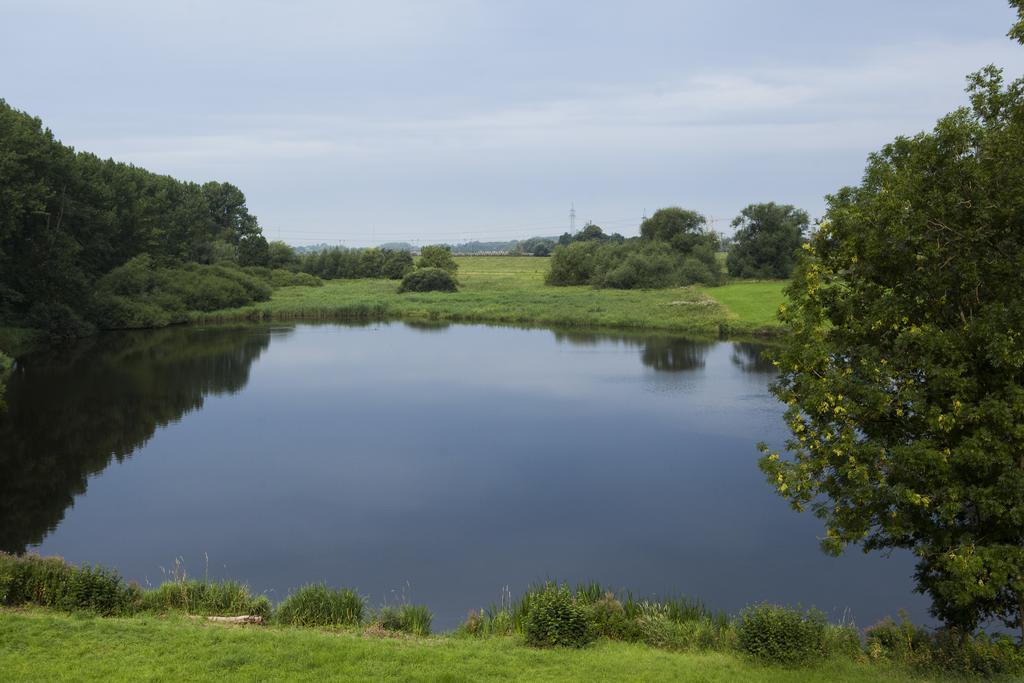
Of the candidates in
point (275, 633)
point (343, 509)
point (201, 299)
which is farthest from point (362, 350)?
point (275, 633)

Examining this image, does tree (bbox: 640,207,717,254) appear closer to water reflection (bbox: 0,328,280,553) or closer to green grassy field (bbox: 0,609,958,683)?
water reflection (bbox: 0,328,280,553)

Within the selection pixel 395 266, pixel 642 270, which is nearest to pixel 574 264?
pixel 642 270

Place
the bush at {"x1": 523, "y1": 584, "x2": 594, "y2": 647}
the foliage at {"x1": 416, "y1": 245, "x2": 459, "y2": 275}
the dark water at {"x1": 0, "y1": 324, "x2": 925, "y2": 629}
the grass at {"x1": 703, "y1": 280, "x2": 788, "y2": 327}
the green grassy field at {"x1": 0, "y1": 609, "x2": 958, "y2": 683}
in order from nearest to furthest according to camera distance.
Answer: the green grassy field at {"x1": 0, "y1": 609, "x2": 958, "y2": 683} → the bush at {"x1": 523, "y1": 584, "x2": 594, "y2": 647} → the dark water at {"x1": 0, "y1": 324, "x2": 925, "y2": 629} → the grass at {"x1": 703, "y1": 280, "x2": 788, "y2": 327} → the foliage at {"x1": 416, "y1": 245, "x2": 459, "y2": 275}

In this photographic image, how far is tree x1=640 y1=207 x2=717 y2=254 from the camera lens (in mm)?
89125

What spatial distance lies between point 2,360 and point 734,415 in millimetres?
33240

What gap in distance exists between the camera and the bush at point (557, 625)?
10766 mm

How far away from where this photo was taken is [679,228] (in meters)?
91.1

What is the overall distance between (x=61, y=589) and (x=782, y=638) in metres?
10.5

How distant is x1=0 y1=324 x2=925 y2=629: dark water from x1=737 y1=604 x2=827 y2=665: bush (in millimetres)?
4084

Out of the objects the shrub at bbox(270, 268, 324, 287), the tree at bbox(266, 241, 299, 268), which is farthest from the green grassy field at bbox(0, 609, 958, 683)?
the tree at bbox(266, 241, 299, 268)

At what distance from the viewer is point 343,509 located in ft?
65.3

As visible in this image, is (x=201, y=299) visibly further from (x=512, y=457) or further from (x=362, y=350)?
(x=512, y=457)

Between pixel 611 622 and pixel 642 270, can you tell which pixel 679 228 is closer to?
pixel 642 270

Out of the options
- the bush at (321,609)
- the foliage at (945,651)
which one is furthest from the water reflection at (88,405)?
the foliage at (945,651)
